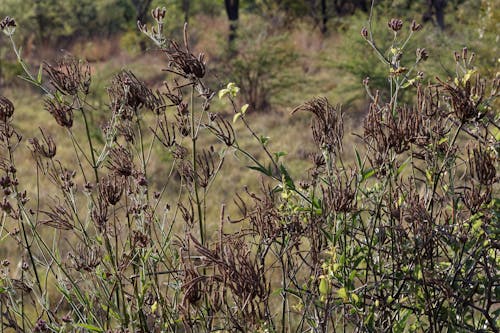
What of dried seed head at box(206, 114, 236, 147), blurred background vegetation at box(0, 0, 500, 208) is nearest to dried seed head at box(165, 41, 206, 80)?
dried seed head at box(206, 114, 236, 147)

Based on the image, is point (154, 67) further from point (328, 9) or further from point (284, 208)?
point (284, 208)

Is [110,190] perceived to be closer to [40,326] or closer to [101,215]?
[101,215]

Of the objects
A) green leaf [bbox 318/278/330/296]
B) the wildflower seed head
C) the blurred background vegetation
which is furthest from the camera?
the blurred background vegetation

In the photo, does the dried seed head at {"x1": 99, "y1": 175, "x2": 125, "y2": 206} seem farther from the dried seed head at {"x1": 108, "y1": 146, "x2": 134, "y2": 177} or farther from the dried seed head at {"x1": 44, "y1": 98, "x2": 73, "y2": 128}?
the dried seed head at {"x1": 44, "y1": 98, "x2": 73, "y2": 128}

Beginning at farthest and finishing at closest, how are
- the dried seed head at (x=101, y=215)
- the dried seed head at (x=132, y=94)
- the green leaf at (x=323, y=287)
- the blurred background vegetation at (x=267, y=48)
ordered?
1. the blurred background vegetation at (x=267, y=48)
2. the dried seed head at (x=132, y=94)
3. the dried seed head at (x=101, y=215)
4. the green leaf at (x=323, y=287)

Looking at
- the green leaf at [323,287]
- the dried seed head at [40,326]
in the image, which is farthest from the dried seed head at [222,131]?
the dried seed head at [40,326]

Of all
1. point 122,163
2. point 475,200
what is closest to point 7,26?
point 122,163

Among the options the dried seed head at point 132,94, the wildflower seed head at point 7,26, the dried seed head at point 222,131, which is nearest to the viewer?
the dried seed head at point 222,131

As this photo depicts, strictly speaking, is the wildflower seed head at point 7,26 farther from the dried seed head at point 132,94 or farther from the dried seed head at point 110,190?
the dried seed head at point 110,190

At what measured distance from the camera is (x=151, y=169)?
7.19 m

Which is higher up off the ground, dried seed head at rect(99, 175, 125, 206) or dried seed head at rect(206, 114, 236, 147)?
dried seed head at rect(206, 114, 236, 147)

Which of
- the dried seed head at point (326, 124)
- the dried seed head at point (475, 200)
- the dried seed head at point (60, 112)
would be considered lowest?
the dried seed head at point (475, 200)

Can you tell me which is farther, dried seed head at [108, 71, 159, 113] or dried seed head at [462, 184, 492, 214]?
dried seed head at [108, 71, 159, 113]

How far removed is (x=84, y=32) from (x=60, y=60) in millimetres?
16949
